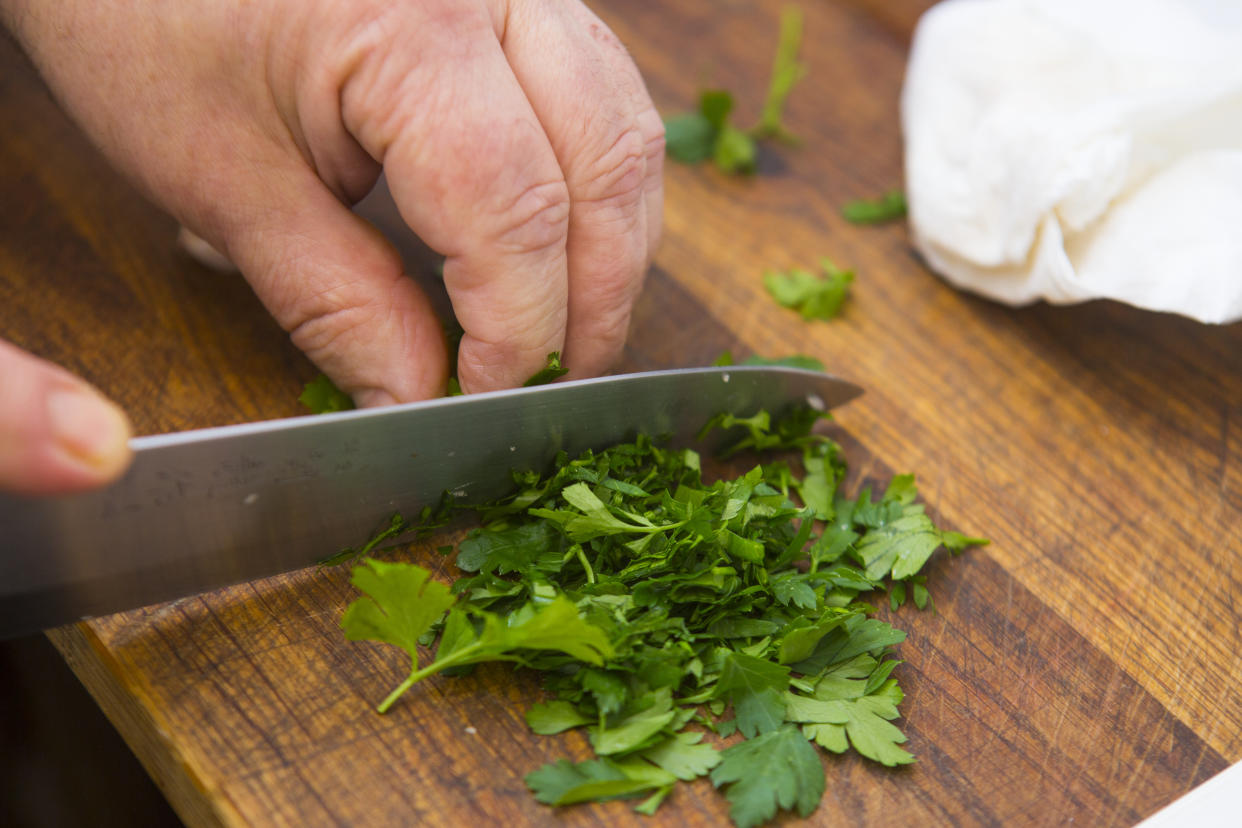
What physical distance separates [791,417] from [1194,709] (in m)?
0.73

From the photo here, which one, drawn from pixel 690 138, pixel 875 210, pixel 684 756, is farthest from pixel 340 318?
pixel 875 210

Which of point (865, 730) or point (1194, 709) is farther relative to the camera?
point (1194, 709)

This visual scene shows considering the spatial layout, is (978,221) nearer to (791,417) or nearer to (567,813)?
(791,417)

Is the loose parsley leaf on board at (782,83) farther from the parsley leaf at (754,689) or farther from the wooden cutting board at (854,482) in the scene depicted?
the parsley leaf at (754,689)

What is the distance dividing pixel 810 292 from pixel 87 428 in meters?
1.38

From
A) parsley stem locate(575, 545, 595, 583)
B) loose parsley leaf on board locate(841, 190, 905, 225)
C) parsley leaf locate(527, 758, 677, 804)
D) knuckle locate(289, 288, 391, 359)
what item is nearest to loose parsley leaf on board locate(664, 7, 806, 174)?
Result: loose parsley leaf on board locate(841, 190, 905, 225)

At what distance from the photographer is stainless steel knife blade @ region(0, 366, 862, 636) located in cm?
109

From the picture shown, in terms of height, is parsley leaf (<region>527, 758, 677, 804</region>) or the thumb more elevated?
the thumb

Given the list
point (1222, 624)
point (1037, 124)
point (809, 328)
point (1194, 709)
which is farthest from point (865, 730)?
point (1037, 124)

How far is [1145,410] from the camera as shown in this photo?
1788mm

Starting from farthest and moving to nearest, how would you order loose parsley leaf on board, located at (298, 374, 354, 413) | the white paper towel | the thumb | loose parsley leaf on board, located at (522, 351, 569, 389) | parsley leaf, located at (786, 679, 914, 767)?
the white paper towel < loose parsley leaf on board, located at (298, 374, 354, 413) < loose parsley leaf on board, located at (522, 351, 569, 389) < parsley leaf, located at (786, 679, 914, 767) < the thumb

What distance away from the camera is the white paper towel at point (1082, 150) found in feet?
5.54

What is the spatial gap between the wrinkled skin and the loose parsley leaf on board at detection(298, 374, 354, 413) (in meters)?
0.05

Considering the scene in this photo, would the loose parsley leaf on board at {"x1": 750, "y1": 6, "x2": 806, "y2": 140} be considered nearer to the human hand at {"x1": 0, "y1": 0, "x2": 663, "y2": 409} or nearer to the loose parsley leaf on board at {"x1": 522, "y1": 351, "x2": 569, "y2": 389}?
the human hand at {"x1": 0, "y1": 0, "x2": 663, "y2": 409}
